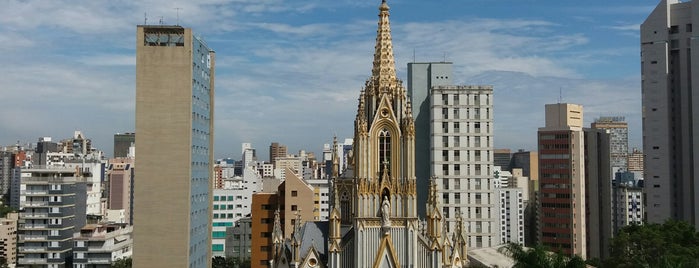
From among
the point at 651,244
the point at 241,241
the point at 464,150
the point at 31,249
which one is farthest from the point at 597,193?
the point at 31,249

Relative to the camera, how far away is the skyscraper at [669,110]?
62.2 metres

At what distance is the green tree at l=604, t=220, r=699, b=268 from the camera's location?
1761 inches

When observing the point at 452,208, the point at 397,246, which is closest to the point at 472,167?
the point at 452,208

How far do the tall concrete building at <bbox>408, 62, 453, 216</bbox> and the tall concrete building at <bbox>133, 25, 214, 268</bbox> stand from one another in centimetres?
2371

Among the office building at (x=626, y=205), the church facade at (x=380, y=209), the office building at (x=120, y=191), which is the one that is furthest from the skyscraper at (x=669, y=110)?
the office building at (x=120, y=191)

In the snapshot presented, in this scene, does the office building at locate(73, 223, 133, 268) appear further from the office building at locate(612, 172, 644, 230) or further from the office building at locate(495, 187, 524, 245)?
the office building at locate(612, 172, 644, 230)

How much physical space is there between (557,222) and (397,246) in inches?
1872

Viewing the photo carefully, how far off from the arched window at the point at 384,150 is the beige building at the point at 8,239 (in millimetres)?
73464

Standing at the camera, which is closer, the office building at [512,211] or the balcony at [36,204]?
the balcony at [36,204]

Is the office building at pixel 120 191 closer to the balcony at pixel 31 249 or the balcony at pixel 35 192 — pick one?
the balcony at pixel 35 192

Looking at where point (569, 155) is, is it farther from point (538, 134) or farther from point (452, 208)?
point (452, 208)

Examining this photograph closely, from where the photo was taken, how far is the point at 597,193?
8619 cm

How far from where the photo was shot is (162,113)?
153 feet

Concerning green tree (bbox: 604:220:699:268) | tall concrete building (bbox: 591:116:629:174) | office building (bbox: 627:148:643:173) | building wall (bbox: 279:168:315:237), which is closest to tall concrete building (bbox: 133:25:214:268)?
building wall (bbox: 279:168:315:237)
